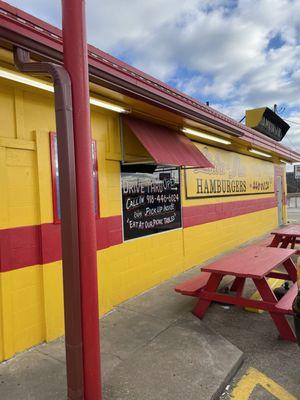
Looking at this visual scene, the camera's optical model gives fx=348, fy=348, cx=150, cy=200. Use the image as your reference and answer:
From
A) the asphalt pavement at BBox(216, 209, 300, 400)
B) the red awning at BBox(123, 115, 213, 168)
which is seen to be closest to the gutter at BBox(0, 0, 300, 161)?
the red awning at BBox(123, 115, 213, 168)

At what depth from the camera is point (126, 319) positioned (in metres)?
4.38

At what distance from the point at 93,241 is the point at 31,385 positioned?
4.95ft

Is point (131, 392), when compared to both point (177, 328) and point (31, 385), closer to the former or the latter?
point (31, 385)

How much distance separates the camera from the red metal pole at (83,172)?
2275 mm

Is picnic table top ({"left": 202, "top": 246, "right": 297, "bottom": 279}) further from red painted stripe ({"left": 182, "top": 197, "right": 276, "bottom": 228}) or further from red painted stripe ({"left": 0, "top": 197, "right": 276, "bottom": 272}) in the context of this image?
red painted stripe ({"left": 182, "top": 197, "right": 276, "bottom": 228})

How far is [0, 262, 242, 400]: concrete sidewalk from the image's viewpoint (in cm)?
282

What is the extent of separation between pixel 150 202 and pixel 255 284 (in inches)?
89.4

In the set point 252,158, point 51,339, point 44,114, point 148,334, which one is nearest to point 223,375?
point 148,334

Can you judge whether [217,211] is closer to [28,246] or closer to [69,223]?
[28,246]

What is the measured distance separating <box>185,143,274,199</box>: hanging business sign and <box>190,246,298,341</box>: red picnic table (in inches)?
95.9

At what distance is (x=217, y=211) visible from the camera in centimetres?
838

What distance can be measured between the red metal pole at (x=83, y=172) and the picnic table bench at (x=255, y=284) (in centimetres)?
210

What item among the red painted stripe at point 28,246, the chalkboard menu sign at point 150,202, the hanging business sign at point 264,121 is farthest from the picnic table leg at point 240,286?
the hanging business sign at point 264,121

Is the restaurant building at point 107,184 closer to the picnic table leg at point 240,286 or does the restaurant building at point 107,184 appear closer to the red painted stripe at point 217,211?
the red painted stripe at point 217,211
